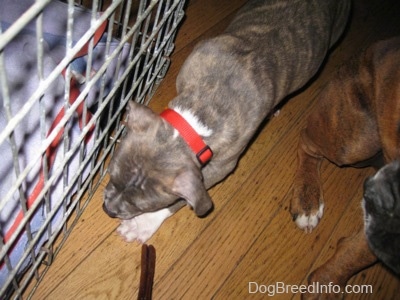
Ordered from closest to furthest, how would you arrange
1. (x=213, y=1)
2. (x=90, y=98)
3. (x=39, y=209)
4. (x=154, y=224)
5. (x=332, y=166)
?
(x=39, y=209)
(x=90, y=98)
(x=154, y=224)
(x=332, y=166)
(x=213, y=1)

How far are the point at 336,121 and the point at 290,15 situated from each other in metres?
0.53

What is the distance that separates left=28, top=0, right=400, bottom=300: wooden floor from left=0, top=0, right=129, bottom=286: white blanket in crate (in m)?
0.26

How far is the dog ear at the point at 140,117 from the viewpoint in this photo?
1412 millimetres

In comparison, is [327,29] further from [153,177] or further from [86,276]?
[86,276]

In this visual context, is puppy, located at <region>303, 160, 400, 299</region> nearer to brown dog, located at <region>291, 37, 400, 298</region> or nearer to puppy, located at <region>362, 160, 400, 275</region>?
puppy, located at <region>362, 160, 400, 275</region>

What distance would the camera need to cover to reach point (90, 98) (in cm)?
153

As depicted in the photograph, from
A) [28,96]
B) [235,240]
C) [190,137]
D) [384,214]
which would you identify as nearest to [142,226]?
[235,240]

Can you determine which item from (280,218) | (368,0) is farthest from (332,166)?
(368,0)

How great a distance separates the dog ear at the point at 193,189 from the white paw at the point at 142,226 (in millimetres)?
434

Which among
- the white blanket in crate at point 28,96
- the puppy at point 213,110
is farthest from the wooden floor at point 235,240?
the white blanket in crate at point 28,96

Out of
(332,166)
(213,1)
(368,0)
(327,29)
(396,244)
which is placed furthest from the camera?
(368,0)

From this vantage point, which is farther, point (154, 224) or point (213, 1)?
point (213, 1)

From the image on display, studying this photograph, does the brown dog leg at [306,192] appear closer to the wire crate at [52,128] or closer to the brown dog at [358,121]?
the brown dog at [358,121]

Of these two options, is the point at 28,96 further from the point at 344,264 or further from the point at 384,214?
the point at 344,264
